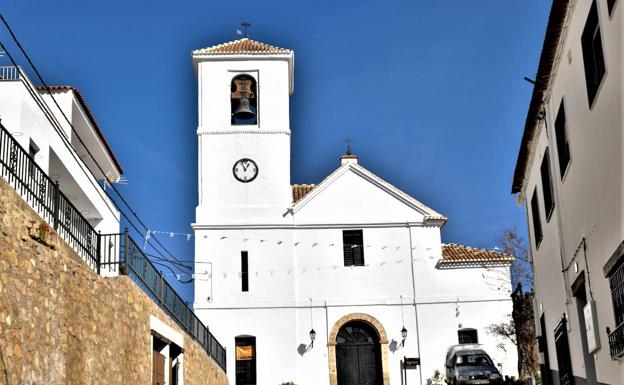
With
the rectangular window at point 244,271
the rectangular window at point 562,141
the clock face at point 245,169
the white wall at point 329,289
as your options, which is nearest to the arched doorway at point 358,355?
the white wall at point 329,289

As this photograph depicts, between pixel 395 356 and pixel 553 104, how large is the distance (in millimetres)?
20636

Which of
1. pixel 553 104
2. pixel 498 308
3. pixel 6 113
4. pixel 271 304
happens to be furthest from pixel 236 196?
pixel 553 104

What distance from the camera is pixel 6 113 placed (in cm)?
2030

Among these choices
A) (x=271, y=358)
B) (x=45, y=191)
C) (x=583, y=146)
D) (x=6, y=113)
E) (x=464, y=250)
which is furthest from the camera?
(x=464, y=250)

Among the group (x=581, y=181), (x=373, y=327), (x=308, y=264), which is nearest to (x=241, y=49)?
(x=308, y=264)

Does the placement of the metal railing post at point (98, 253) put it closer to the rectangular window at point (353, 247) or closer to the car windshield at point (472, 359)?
the car windshield at point (472, 359)

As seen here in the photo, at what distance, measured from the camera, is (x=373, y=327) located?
3428 centimetres

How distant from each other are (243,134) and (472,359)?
14.3m

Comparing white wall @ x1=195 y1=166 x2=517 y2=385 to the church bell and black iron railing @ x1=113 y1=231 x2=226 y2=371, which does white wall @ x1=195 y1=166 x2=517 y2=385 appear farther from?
black iron railing @ x1=113 y1=231 x2=226 y2=371

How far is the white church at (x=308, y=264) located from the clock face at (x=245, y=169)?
6 cm

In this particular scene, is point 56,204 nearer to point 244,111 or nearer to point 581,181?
point 581,181

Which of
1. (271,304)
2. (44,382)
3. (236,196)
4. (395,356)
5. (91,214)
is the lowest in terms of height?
(44,382)

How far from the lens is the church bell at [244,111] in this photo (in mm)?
35438

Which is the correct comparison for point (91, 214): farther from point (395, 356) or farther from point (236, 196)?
point (395, 356)
